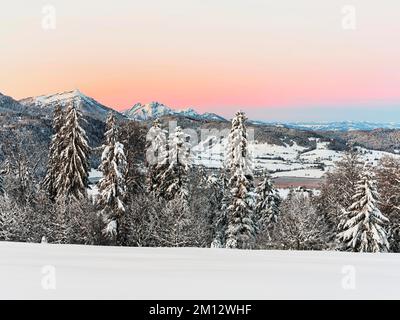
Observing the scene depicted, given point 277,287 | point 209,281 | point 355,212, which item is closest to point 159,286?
point 209,281

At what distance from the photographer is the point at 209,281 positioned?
7.07 meters

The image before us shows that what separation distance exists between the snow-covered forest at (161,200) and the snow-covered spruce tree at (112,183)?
0.08 meters

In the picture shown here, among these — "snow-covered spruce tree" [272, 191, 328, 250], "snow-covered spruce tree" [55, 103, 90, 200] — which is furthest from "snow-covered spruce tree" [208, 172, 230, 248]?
"snow-covered spruce tree" [55, 103, 90, 200]

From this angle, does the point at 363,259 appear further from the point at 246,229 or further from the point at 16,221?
the point at 16,221

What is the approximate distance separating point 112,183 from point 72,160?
15.5 feet

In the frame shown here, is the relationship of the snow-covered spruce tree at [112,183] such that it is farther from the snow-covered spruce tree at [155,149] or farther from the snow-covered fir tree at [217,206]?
the snow-covered fir tree at [217,206]

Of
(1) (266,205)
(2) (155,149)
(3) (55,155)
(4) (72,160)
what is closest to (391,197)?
(1) (266,205)

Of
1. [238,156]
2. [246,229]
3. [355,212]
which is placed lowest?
[246,229]

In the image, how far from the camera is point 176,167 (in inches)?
1495

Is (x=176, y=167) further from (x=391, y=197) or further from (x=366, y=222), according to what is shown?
(x=391, y=197)

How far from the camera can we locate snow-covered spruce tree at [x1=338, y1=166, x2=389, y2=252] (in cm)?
3048

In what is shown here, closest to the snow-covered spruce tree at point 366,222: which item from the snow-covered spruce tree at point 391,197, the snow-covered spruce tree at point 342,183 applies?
the snow-covered spruce tree at point 391,197
